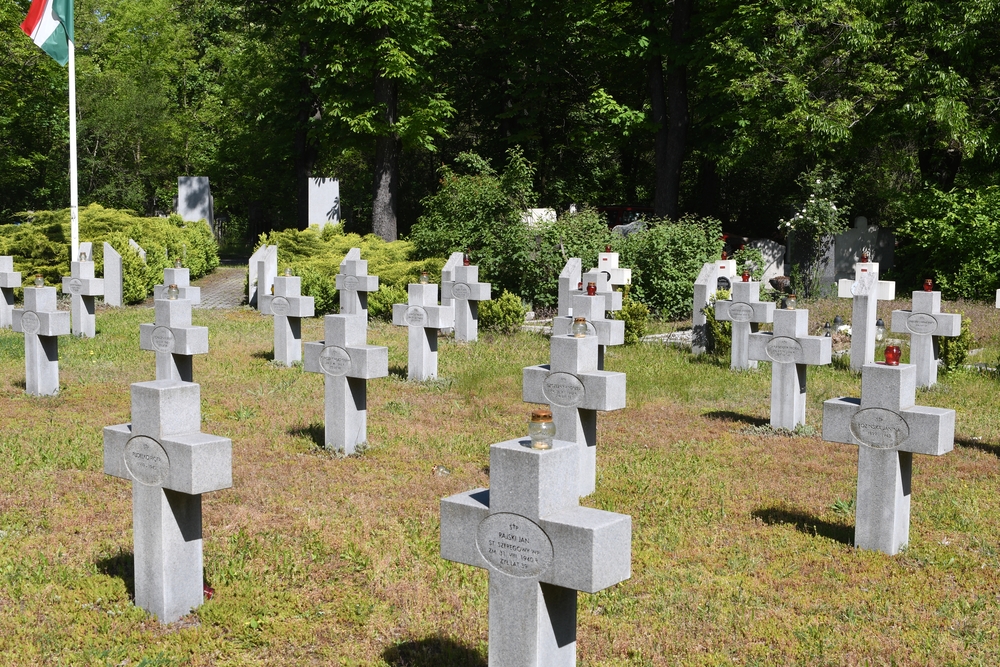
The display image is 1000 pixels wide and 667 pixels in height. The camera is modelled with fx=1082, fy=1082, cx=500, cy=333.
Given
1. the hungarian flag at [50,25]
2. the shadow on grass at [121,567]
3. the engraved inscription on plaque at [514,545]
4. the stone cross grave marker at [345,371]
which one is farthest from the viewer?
the hungarian flag at [50,25]

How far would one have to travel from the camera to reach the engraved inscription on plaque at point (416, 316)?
1388 cm

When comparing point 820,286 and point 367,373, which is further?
point 820,286

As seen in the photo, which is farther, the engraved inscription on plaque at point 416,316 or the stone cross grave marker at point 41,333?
the engraved inscription on plaque at point 416,316

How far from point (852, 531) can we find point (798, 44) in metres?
19.5

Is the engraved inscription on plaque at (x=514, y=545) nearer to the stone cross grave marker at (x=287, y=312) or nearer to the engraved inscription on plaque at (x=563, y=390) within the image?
the engraved inscription on plaque at (x=563, y=390)

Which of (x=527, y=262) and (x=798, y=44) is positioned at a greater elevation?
(x=798, y=44)

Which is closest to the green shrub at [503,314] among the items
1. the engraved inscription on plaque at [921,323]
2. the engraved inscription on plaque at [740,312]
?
the engraved inscription on plaque at [740,312]

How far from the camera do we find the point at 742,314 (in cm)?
1438

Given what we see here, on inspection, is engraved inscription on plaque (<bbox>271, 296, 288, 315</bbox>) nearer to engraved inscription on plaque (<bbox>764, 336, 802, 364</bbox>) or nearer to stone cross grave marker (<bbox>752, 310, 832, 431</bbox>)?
stone cross grave marker (<bbox>752, 310, 832, 431</bbox>)

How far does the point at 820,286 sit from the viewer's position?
24328 mm

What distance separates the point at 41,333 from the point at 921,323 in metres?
10.5

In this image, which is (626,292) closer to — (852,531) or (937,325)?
(937,325)

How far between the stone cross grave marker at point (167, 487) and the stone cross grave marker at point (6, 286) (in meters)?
12.7

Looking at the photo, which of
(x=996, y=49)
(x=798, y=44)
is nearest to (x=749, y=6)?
(x=798, y=44)
